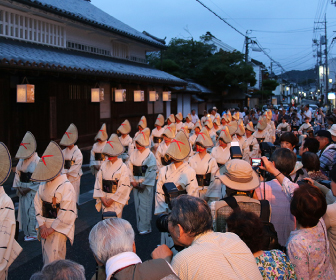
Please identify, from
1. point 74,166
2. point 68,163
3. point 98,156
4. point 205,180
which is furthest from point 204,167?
point 98,156

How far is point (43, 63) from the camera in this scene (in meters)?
8.98

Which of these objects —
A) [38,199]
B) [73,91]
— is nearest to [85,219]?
[38,199]

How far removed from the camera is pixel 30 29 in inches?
448

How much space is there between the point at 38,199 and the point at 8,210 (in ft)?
2.68

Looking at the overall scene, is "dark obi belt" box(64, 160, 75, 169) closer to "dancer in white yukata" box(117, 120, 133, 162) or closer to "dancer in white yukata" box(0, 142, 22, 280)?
"dancer in white yukata" box(117, 120, 133, 162)

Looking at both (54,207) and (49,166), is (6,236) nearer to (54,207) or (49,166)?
(54,207)

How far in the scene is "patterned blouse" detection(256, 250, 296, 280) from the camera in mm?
2527

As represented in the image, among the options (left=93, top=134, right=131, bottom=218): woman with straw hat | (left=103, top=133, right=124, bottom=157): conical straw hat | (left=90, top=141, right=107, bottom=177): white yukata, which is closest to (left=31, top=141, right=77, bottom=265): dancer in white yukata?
(left=93, top=134, right=131, bottom=218): woman with straw hat

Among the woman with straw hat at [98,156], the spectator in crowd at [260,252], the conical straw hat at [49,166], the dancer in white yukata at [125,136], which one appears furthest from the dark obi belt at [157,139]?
the spectator in crowd at [260,252]

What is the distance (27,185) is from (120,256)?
4.72m

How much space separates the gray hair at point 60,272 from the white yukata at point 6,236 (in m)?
2.03

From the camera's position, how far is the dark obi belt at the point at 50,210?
14.8 feet

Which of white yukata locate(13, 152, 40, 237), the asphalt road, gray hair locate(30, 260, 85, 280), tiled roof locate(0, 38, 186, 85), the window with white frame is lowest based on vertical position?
the asphalt road

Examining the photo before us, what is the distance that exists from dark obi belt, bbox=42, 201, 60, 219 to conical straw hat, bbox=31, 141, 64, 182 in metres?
0.37
